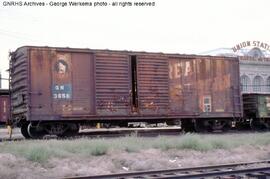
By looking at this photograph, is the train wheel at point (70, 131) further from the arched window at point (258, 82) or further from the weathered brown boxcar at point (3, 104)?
the arched window at point (258, 82)

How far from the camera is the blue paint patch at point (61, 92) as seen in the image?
15527mm

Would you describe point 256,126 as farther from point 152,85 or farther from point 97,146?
point 97,146

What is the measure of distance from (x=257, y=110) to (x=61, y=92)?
10250mm

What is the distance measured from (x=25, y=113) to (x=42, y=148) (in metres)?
4.62

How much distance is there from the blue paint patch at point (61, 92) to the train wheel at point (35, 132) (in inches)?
52.1

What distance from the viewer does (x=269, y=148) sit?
1374 centimetres

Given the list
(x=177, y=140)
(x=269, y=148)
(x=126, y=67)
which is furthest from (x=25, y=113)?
(x=269, y=148)

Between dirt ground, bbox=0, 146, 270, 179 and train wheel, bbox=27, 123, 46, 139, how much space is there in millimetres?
4975

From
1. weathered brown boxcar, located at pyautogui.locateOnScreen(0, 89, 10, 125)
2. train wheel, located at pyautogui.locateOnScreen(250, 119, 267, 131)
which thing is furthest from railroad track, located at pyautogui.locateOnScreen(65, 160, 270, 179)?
weathered brown boxcar, located at pyautogui.locateOnScreen(0, 89, 10, 125)

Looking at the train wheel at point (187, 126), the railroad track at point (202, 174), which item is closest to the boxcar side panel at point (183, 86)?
the train wheel at point (187, 126)

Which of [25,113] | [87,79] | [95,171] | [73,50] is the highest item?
[73,50]

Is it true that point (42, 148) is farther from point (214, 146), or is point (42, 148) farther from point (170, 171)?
point (214, 146)

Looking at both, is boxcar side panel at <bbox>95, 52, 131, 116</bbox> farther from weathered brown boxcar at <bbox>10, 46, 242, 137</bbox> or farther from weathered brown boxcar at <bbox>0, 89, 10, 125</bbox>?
weathered brown boxcar at <bbox>0, 89, 10, 125</bbox>

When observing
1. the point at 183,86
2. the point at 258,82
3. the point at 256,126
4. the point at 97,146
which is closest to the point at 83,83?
the point at 183,86
